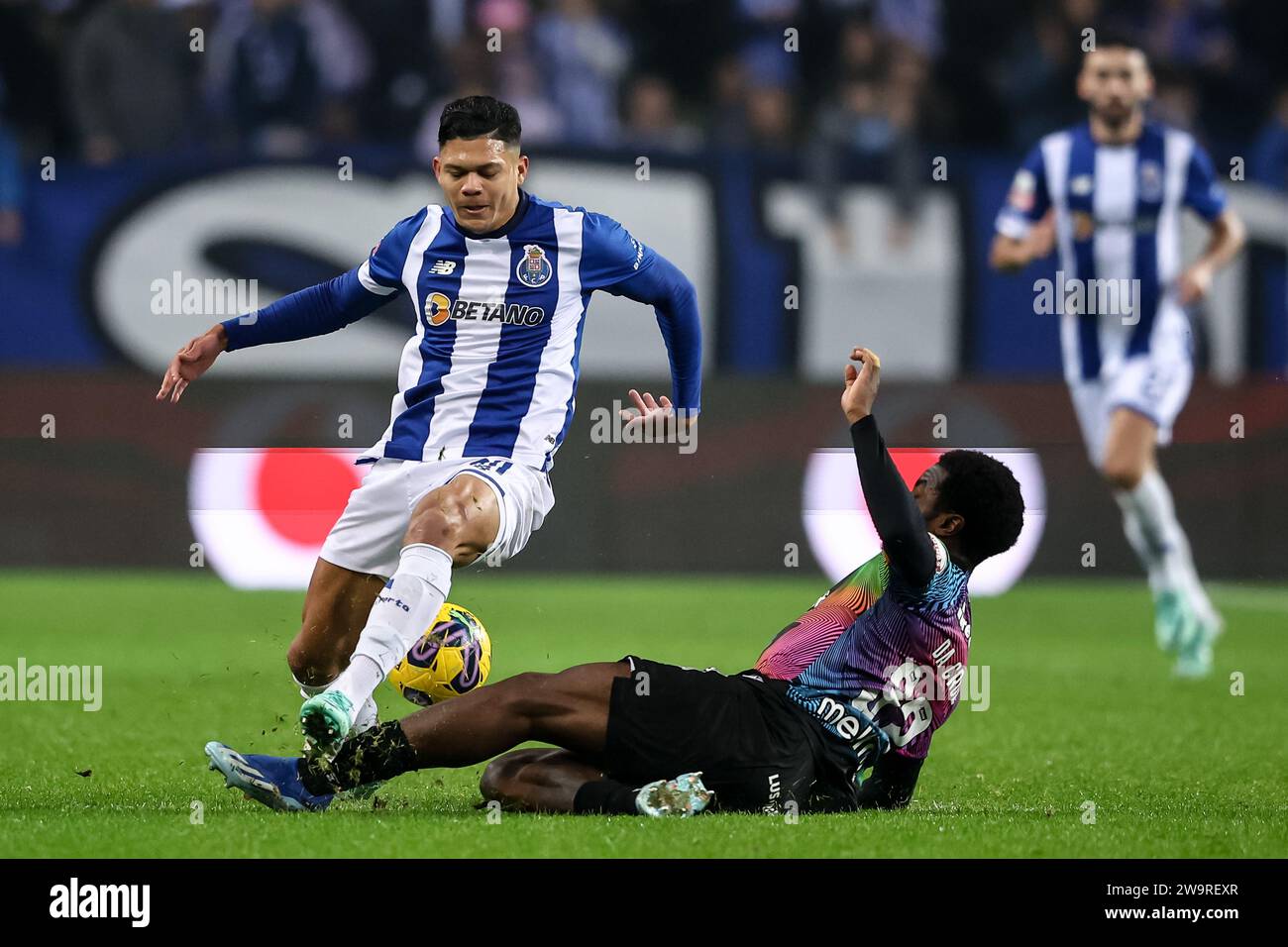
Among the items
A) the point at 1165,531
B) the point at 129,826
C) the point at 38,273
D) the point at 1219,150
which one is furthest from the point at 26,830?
the point at 1219,150

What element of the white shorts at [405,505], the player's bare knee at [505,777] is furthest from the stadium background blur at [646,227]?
the player's bare knee at [505,777]

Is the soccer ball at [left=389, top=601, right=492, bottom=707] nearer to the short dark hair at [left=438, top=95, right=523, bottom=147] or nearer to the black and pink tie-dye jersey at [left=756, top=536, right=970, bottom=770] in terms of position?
the black and pink tie-dye jersey at [left=756, top=536, right=970, bottom=770]

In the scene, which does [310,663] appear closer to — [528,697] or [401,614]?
[401,614]

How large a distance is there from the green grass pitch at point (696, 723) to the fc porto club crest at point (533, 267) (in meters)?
1.58

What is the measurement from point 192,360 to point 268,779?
154 cm

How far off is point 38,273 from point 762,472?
219 inches

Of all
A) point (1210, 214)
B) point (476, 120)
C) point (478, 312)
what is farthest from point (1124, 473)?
point (476, 120)

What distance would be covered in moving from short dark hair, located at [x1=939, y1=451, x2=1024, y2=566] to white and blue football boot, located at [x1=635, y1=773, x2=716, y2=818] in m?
1.03

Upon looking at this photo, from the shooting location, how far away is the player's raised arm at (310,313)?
233 inches

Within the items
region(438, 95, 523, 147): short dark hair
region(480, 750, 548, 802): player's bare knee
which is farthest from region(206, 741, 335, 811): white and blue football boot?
region(438, 95, 523, 147): short dark hair

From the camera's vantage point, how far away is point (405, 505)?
19.0 feet

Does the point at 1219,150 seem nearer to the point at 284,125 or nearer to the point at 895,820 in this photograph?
the point at 284,125

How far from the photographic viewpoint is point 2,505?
42.2 ft

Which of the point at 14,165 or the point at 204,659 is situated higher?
the point at 14,165
